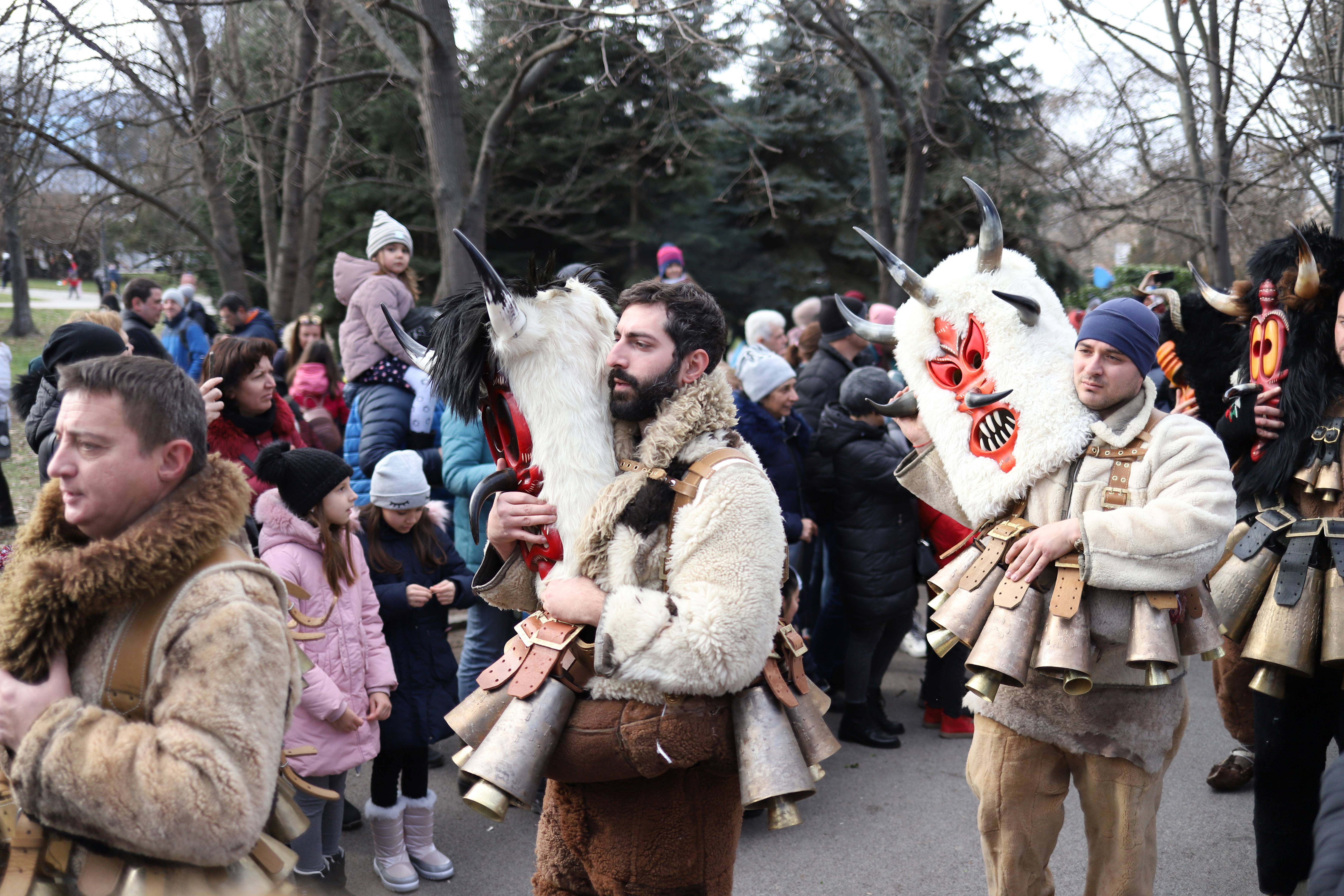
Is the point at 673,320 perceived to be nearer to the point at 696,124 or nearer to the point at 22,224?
the point at 696,124

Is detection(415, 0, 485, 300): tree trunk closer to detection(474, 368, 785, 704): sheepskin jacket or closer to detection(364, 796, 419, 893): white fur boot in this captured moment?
detection(364, 796, 419, 893): white fur boot

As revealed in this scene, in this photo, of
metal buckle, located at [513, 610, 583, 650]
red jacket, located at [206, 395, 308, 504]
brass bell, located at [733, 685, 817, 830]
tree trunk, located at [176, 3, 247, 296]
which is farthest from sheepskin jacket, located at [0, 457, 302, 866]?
tree trunk, located at [176, 3, 247, 296]

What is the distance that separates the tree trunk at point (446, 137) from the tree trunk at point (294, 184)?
1577mm

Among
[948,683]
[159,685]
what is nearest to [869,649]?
[948,683]

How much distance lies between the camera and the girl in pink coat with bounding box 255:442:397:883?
3455mm

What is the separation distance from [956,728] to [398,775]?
2.98 m

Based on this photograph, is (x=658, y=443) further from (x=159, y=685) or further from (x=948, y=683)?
(x=948, y=683)

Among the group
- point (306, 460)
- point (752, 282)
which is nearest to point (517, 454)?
point (306, 460)

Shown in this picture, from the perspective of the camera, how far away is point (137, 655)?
1800 mm

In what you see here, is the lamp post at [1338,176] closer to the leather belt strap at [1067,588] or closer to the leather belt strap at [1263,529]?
the leather belt strap at [1263,529]

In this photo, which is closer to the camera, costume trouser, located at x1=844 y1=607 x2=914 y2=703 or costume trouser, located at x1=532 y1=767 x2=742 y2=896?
costume trouser, located at x1=532 y1=767 x2=742 y2=896

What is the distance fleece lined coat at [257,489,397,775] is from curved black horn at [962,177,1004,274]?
2403 mm

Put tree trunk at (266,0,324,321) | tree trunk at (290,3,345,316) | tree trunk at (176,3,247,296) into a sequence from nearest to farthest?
tree trunk at (176,3,247,296) < tree trunk at (290,3,345,316) < tree trunk at (266,0,324,321)

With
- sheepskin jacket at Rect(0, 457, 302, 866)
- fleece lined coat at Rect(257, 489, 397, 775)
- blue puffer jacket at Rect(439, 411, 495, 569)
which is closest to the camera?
sheepskin jacket at Rect(0, 457, 302, 866)
